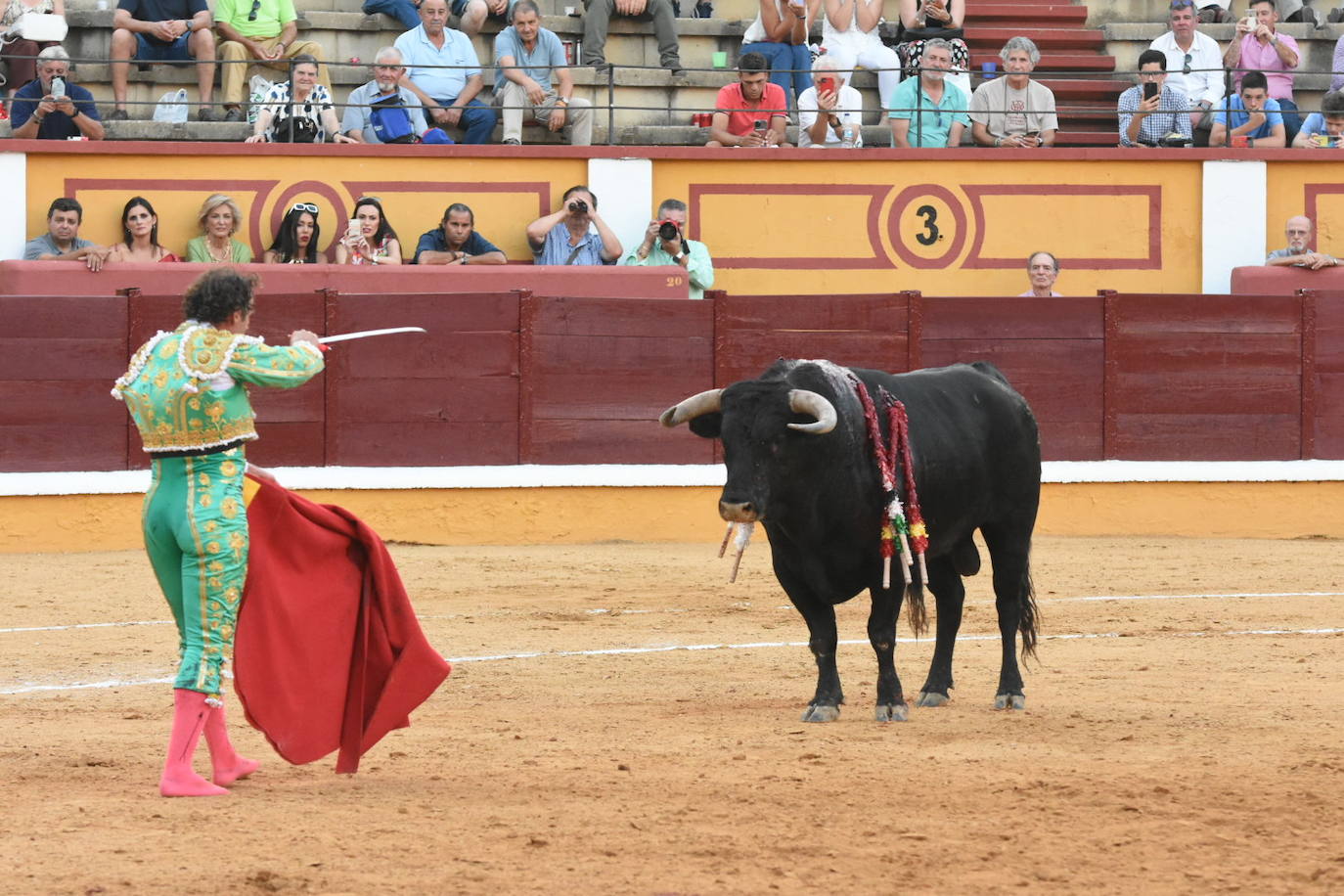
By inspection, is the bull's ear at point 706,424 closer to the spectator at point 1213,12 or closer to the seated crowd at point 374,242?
the seated crowd at point 374,242

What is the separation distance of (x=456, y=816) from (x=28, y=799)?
100 centimetres

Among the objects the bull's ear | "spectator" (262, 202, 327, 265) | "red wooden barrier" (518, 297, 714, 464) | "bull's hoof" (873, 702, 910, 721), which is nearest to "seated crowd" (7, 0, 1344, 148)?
"spectator" (262, 202, 327, 265)

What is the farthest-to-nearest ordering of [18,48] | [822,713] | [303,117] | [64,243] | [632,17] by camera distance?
[632,17]
[303,117]
[18,48]
[64,243]
[822,713]

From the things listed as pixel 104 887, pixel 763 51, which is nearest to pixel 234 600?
pixel 104 887

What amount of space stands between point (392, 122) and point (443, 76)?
1.70 ft

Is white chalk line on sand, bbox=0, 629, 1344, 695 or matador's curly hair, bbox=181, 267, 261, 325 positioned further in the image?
white chalk line on sand, bbox=0, 629, 1344, 695

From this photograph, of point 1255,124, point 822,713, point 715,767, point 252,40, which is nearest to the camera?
point 715,767

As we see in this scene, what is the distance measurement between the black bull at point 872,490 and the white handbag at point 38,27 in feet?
21.9

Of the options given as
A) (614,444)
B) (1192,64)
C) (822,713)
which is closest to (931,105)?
(1192,64)

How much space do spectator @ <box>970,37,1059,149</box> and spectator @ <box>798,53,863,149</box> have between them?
710 millimetres

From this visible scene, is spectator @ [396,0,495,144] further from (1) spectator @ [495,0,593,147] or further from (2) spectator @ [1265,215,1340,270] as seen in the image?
(2) spectator @ [1265,215,1340,270]

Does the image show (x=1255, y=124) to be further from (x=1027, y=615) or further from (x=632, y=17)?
(x=1027, y=615)

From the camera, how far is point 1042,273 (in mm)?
11422

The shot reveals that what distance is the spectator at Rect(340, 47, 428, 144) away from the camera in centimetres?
1125
